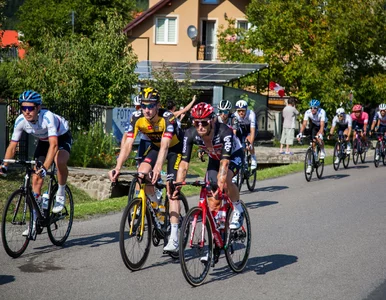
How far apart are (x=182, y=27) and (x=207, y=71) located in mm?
11713

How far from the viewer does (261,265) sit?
931cm

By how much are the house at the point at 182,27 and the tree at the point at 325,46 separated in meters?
8.92

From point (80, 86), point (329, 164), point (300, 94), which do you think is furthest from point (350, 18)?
point (80, 86)

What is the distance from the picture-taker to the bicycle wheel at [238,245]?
8.52 meters

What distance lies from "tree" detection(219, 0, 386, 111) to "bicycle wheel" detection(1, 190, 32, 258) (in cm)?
2585

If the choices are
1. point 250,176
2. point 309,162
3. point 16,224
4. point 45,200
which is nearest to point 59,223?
point 45,200

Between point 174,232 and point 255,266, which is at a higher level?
point 174,232

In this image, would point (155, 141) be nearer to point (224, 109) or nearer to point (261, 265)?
point (261, 265)

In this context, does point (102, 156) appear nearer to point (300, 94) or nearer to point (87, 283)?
point (87, 283)

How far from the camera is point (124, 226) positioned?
806 centimetres

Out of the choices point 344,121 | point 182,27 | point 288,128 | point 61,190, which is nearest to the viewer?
point 61,190

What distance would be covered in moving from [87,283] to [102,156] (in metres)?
12.8

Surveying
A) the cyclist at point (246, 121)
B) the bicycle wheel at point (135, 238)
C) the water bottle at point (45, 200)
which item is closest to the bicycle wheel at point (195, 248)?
the bicycle wheel at point (135, 238)

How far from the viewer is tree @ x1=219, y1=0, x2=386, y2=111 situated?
113 feet
